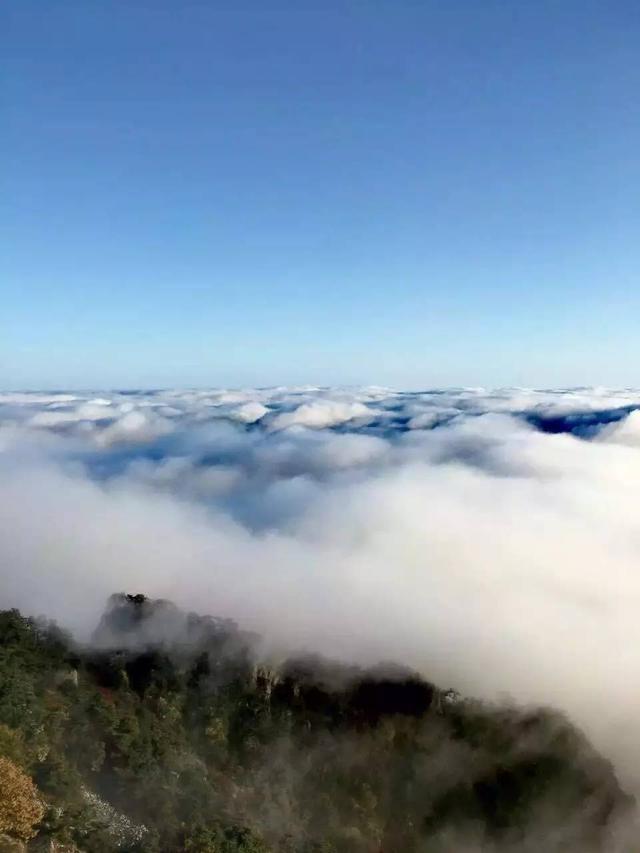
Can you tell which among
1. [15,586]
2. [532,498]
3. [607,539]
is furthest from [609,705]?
[15,586]

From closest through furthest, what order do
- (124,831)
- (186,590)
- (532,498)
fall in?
(124,831)
(186,590)
(532,498)

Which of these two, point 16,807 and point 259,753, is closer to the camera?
point 16,807

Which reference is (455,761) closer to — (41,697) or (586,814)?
(586,814)

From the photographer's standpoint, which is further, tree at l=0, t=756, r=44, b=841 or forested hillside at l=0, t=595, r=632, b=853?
forested hillside at l=0, t=595, r=632, b=853

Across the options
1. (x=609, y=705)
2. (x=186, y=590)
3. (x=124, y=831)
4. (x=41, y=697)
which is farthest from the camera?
(x=186, y=590)

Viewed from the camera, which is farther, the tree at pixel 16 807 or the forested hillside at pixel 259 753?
the forested hillside at pixel 259 753

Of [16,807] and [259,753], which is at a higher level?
[16,807]

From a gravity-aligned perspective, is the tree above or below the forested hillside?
above

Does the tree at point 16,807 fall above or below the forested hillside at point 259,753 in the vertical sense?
above
